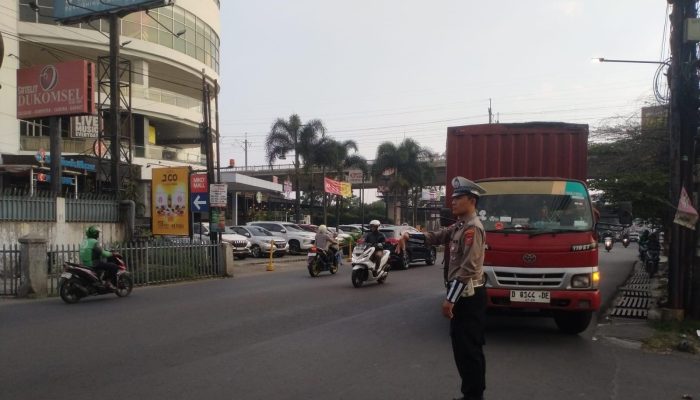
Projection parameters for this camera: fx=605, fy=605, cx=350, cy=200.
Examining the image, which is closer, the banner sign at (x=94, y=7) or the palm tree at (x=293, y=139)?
the banner sign at (x=94, y=7)

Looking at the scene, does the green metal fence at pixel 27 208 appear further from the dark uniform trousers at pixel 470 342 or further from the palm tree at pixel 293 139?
the palm tree at pixel 293 139

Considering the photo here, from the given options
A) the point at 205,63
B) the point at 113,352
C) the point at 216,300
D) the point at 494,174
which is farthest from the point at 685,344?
the point at 205,63

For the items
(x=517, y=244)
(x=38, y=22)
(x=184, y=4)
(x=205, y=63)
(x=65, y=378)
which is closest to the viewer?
(x=65, y=378)

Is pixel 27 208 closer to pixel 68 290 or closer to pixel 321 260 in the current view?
pixel 68 290

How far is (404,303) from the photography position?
38.2 ft

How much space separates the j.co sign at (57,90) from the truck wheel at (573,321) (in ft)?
53.6

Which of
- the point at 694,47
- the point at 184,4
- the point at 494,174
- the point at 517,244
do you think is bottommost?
the point at 517,244

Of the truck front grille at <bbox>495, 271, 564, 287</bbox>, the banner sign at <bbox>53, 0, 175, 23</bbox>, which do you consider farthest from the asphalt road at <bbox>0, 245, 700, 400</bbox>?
the banner sign at <bbox>53, 0, 175, 23</bbox>

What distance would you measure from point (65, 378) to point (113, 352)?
1.17 m

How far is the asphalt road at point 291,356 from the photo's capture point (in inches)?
219

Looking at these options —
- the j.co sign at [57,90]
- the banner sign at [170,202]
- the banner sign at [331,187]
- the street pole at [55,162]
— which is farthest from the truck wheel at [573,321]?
the banner sign at [331,187]

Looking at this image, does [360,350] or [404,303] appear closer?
[360,350]

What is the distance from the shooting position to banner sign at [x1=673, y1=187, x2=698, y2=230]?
28.1 ft

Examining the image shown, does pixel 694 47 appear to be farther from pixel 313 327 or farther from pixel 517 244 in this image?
pixel 313 327
